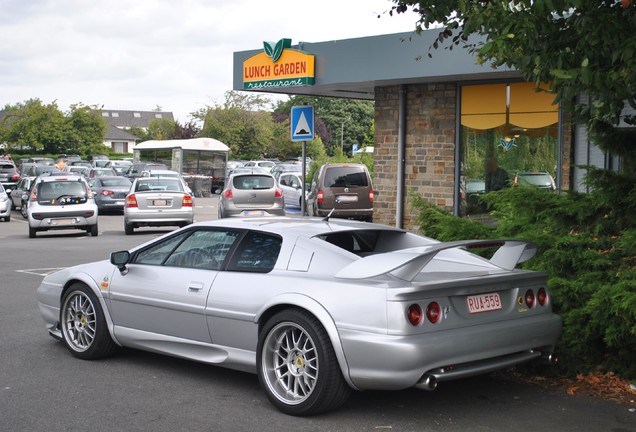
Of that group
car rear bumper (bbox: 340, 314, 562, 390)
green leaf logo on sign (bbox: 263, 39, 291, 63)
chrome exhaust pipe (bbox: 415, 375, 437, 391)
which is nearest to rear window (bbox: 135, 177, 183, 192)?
green leaf logo on sign (bbox: 263, 39, 291, 63)

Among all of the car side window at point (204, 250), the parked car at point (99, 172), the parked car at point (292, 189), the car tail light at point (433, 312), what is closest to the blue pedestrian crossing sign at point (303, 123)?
the car side window at point (204, 250)

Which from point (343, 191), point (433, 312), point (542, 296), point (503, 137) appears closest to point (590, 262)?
point (542, 296)

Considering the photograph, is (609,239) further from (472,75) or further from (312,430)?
(472,75)

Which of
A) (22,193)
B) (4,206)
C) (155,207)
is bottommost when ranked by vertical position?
(4,206)

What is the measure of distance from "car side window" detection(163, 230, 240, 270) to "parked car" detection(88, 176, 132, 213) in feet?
86.4

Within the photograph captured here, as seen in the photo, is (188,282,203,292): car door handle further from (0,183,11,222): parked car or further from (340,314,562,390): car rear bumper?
(0,183,11,222): parked car

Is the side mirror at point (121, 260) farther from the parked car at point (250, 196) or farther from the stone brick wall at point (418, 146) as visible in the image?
the parked car at point (250, 196)

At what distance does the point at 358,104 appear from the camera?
97625 mm

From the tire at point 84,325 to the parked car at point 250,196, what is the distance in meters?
16.3

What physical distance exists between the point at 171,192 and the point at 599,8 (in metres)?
18.3

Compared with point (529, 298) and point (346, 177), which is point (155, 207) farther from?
point (529, 298)

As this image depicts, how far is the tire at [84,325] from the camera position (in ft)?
Result: 25.2

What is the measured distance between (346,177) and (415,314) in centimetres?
1899

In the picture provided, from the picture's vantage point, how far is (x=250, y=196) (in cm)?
2459
